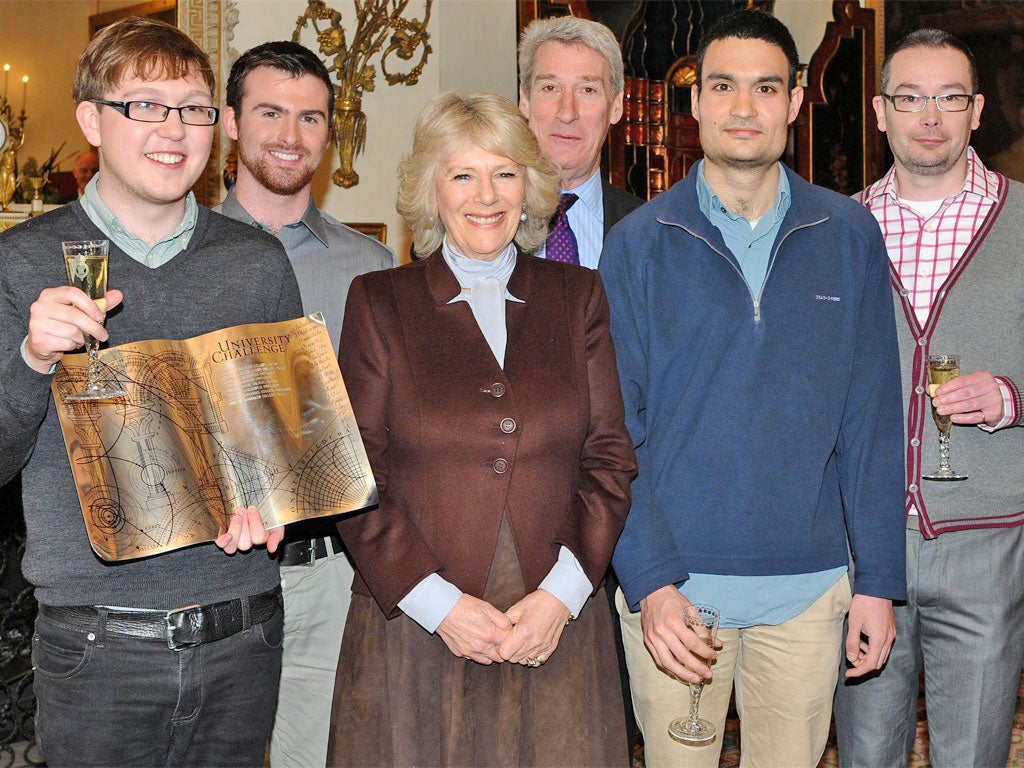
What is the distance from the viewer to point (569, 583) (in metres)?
2.21

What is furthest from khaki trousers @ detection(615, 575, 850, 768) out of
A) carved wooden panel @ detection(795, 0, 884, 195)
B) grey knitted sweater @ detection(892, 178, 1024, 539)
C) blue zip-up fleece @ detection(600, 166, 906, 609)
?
carved wooden panel @ detection(795, 0, 884, 195)

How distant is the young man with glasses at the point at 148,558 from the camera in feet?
6.64

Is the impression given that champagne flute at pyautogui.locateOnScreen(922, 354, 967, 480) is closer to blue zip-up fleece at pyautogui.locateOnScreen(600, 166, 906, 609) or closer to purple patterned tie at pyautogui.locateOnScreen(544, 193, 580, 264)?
blue zip-up fleece at pyautogui.locateOnScreen(600, 166, 906, 609)

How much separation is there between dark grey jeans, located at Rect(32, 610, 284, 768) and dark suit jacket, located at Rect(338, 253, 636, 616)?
338 millimetres

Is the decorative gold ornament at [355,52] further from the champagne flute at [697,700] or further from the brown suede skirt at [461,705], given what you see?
the champagne flute at [697,700]

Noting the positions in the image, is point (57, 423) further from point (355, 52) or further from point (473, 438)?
point (355, 52)

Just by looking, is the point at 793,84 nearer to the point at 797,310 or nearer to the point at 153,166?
the point at 797,310

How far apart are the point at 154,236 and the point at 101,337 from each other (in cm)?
36

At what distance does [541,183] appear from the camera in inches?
95.5

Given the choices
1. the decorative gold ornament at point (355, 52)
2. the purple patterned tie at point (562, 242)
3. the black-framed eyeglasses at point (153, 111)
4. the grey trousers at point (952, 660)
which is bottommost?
the grey trousers at point (952, 660)

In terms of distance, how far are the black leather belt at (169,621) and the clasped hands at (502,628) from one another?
15.8 inches

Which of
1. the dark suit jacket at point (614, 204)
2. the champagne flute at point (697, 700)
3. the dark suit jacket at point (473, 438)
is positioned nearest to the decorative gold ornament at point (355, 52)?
the dark suit jacket at point (614, 204)

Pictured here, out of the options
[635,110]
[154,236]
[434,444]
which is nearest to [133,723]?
[434,444]

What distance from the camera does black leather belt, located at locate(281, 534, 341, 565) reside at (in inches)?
112
